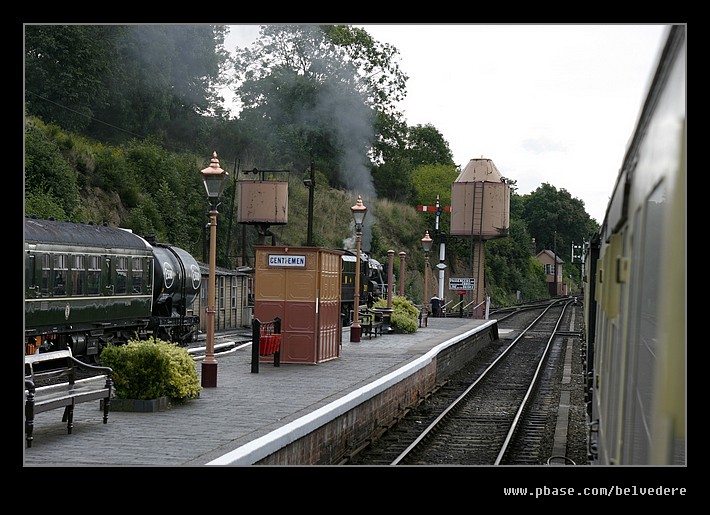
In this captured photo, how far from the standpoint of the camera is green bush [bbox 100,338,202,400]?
11.2 meters

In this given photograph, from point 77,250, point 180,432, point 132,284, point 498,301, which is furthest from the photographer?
point 498,301

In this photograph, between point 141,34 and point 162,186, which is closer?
point 141,34

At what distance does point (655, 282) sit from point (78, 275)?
15598 millimetres

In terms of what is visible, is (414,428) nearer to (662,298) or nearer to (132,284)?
(132,284)

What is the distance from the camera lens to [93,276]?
60.1ft

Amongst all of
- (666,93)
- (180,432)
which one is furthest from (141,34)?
(666,93)

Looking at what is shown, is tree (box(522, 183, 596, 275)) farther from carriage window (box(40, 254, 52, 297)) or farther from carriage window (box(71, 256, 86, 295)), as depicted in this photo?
carriage window (box(40, 254, 52, 297))

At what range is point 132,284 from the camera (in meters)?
20.4

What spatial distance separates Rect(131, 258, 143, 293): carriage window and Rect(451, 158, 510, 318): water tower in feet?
80.2

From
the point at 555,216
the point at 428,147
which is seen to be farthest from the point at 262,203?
the point at 555,216

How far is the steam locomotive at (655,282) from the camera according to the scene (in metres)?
2.88

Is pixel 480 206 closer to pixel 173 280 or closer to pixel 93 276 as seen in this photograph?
pixel 173 280

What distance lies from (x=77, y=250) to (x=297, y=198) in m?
29.0

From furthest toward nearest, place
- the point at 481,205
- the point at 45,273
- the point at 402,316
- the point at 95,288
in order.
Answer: the point at 481,205 → the point at 402,316 → the point at 95,288 → the point at 45,273
